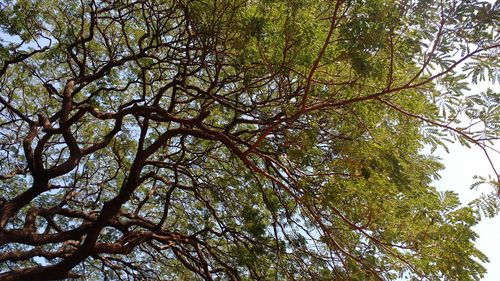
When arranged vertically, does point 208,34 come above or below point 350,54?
above

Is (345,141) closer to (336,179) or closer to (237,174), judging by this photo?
(336,179)

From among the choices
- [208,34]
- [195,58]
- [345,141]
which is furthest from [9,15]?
[345,141]

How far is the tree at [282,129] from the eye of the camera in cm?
405

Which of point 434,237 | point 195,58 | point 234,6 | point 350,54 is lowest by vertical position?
point 434,237

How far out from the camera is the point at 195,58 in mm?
6293

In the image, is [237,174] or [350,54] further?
[237,174]

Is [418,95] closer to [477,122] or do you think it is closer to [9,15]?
[477,122]

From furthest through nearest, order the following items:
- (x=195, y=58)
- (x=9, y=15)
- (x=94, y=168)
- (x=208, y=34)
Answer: (x=94, y=168)
(x=9, y=15)
(x=195, y=58)
(x=208, y=34)

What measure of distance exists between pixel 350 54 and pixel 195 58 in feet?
Result: 9.15

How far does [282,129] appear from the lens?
5035 millimetres

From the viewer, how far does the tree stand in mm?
4055

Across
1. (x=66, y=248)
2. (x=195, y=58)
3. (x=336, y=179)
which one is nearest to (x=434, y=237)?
(x=336, y=179)

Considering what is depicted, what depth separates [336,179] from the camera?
181 inches

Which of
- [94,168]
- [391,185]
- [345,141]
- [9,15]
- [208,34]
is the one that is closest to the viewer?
[391,185]
